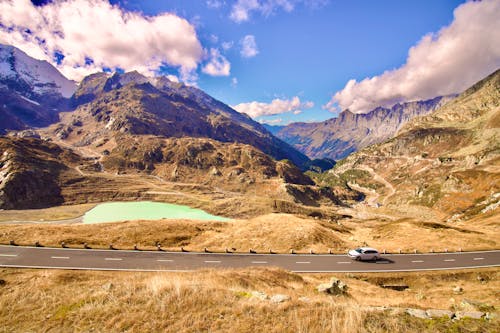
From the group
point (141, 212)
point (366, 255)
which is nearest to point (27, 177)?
point (141, 212)

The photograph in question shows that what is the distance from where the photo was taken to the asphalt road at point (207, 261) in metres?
27.3

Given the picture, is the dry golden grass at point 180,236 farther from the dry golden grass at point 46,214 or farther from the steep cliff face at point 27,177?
the steep cliff face at point 27,177

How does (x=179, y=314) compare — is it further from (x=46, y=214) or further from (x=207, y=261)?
(x=46, y=214)

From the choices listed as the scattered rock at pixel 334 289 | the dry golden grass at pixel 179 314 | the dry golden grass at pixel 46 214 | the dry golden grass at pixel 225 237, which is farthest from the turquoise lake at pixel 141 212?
the dry golden grass at pixel 179 314

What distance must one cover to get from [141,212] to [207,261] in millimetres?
101086

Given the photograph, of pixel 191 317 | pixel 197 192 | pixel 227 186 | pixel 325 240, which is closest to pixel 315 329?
pixel 191 317

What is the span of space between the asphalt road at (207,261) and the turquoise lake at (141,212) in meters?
76.2

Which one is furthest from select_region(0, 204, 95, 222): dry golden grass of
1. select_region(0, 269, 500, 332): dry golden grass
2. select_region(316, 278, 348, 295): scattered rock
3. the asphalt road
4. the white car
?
select_region(316, 278, 348, 295): scattered rock

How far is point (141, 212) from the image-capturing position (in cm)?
11881

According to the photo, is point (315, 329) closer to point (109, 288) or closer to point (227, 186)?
point (109, 288)

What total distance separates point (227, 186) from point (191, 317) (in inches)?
7342

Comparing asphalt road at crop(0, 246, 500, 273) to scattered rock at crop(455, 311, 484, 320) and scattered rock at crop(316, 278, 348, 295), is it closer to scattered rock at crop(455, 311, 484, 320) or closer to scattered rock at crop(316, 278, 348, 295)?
scattered rock at crop(316, 278, 348, 295)

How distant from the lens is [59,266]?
2633 centimetres

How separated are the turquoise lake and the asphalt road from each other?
76153mm
